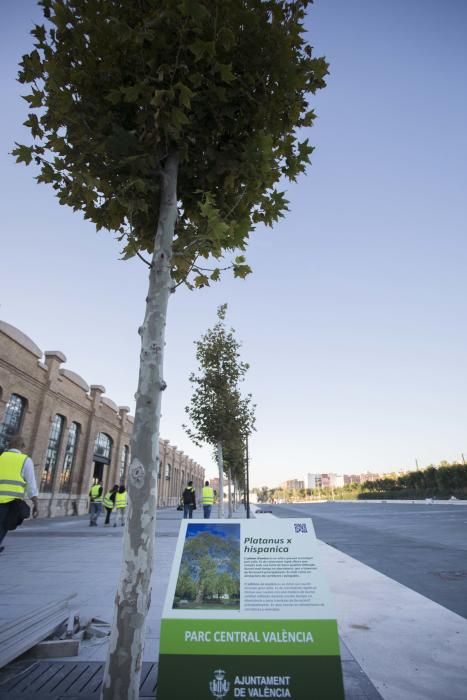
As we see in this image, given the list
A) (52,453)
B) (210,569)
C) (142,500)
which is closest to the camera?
(210,569)

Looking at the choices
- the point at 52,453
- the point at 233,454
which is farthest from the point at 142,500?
the point at 233,454

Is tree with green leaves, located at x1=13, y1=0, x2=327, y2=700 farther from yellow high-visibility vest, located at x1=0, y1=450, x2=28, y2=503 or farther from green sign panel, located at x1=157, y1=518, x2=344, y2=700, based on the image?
yellow high-visibility vest, located at x1=0, y1=450, x2=28, y2=503

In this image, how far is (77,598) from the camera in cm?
546

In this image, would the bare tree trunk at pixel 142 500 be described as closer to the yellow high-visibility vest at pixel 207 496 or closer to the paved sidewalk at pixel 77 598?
the paved sidewalk at pixel 77 598

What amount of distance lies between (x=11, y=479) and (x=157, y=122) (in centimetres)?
493

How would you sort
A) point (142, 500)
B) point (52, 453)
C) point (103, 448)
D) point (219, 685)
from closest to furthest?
point (219, 685)
point (142, 500)
point (52, 453)
point (103, 448)

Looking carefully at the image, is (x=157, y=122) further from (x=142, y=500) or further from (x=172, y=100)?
(x=142, y=500)

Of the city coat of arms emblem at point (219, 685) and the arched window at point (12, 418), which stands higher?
the arched window at point (12, 418)

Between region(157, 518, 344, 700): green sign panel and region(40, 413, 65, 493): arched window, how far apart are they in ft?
72.8

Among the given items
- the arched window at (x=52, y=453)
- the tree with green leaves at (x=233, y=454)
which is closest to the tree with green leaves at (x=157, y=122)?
the tree with green leaves at (x=233, y=454)

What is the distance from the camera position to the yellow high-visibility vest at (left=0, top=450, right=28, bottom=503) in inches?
216

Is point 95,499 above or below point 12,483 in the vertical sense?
above

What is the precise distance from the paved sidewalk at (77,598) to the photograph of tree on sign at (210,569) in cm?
111

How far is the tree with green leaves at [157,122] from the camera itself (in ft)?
9.86
